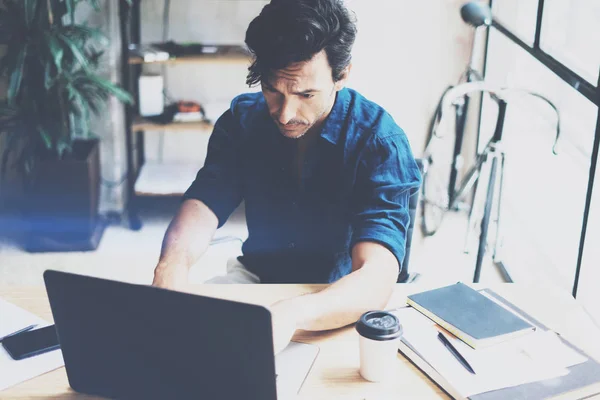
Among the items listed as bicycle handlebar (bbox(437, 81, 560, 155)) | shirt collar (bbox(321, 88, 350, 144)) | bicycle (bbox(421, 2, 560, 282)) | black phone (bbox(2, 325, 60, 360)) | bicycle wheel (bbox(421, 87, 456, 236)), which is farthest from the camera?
bicycle wheel (bbox(421, 87, 456, 236))

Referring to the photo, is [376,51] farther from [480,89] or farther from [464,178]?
[480,89]

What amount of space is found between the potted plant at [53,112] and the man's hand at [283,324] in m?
2.04

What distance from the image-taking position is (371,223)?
4.87 feet

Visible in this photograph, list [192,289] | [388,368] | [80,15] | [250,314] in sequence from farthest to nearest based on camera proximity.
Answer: [80,15]
[192,289]
[388,368]
[250,314]

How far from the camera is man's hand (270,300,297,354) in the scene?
3.89ft

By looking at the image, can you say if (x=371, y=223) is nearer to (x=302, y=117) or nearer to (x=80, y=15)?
(x=302, y=117)

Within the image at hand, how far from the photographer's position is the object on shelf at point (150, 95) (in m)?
3.43

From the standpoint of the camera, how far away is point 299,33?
1.49 meters

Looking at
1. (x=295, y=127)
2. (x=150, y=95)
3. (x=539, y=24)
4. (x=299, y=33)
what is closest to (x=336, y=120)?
(x=295, y=127)

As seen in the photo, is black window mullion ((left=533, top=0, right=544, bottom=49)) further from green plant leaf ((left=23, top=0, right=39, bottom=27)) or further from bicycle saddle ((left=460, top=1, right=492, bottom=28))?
green plant leaf ((left=23, top=0, right=39, bottom=27))

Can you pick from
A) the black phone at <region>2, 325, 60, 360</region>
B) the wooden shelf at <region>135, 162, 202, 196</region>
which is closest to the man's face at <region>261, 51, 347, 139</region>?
the black phone at <region>2, 325, 60, 360</region>

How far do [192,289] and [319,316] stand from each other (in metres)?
0.32

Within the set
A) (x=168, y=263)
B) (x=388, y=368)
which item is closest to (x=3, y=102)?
(x=168, y=263)

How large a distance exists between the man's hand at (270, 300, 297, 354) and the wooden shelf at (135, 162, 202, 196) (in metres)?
2.31
